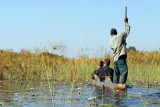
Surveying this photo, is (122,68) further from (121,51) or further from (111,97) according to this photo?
(111,97)

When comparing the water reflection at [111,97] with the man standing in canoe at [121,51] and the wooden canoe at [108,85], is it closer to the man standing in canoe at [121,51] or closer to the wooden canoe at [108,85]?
the wooden canoe at [108,85]

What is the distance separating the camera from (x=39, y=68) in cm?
1548

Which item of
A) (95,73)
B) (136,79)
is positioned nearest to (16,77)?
(95,73)

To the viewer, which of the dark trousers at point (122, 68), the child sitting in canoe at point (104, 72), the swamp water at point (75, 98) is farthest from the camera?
the child sitting in canoe at point (104, 72)

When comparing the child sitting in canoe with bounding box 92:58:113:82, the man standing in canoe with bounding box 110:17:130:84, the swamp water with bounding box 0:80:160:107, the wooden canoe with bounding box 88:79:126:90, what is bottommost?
the swamp water with bounding box 0:80:160:107

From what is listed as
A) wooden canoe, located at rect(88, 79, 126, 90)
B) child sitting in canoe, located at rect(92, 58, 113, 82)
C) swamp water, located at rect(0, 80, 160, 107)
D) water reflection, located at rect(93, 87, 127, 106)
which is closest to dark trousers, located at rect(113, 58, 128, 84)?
wooden canoe, located at rect(88, 79, 126, 90)

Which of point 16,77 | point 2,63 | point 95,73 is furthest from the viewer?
point 2,63

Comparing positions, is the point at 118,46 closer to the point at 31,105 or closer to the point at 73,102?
the point at 73,102

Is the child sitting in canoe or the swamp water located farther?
the child sitting in canoe

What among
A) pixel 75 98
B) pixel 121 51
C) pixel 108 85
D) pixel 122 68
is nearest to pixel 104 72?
pixel 108 85

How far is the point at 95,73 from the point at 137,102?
5763 mm

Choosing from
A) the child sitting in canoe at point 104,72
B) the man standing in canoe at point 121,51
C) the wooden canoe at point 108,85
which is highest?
the man standing in canoe at point 121,51

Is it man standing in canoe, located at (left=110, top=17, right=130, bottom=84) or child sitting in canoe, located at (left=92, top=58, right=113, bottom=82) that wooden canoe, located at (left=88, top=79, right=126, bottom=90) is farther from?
man standing in canoe, located at (left=110, top=17, right=130, bottom=84)

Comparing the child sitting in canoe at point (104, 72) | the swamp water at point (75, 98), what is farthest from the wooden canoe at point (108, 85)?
the swamp water at point (75, 98)
